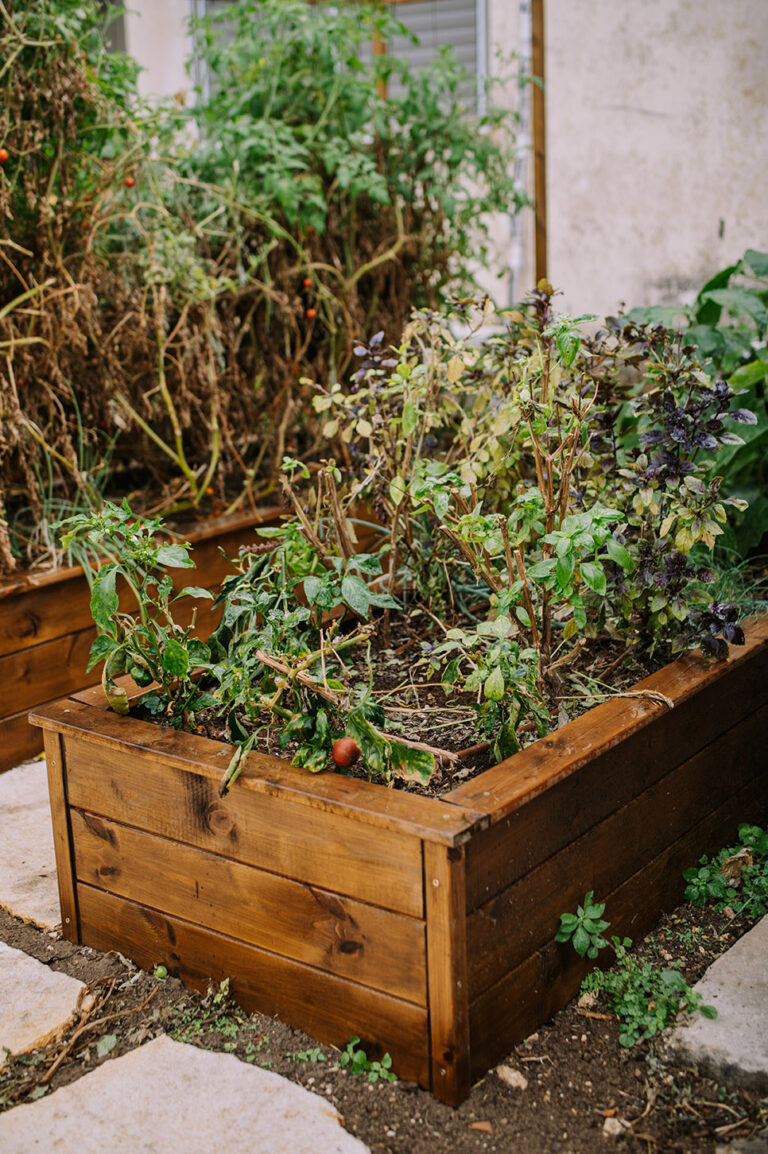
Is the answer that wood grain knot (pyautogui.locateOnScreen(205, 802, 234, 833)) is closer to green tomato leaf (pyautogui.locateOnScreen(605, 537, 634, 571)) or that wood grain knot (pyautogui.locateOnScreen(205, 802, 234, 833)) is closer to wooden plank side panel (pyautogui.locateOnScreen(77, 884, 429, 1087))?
wooden plank side panel (pyautogui.locateOnScreen(77, 884, 429, 1087))

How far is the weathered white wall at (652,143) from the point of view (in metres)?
5.40

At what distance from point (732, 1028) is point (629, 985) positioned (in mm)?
202

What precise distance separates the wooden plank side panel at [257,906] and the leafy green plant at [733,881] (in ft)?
2.73

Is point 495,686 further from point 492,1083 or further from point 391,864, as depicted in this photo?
point 492,1083

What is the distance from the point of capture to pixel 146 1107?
1669 millimetres

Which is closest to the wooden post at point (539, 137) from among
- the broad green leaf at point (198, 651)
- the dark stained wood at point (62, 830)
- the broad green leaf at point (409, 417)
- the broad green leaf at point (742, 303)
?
the broad green leaf at point (742, 303)

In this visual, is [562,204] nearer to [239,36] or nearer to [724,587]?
[239,36]

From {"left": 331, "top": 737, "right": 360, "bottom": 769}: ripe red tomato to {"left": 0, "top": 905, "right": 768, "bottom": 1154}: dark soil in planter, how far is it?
488 millimetres

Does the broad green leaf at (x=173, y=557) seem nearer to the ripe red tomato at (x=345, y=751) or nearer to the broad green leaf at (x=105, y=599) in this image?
the broad green leaf at (x=105, y=599)

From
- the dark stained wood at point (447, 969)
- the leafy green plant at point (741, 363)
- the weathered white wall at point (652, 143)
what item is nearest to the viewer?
the dark stained wood at point (447, 969)

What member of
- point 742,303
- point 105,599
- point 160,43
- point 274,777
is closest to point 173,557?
point 105,599

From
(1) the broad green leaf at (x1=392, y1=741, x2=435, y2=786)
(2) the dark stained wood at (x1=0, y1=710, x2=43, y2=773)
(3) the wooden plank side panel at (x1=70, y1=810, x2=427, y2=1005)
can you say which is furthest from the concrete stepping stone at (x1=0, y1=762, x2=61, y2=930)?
(1) the broad green leaf at (x1=392, y1=741, x2=435, y2=786)

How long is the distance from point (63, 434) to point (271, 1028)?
2046 millimetres

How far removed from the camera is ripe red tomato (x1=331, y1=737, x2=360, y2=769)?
1.75 meters
